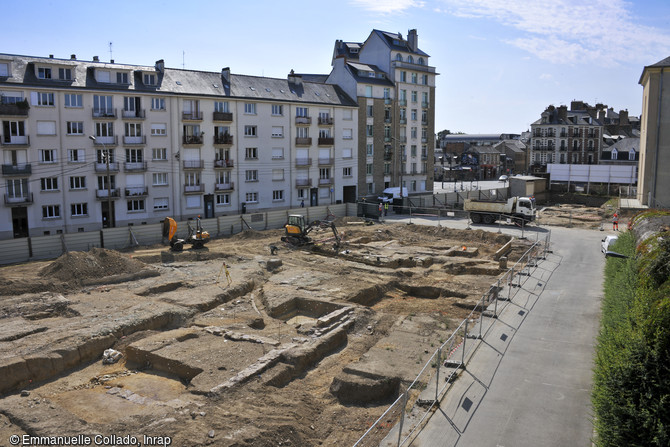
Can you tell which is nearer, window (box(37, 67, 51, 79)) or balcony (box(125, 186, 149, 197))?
window (box(37, 67, 51, 79))

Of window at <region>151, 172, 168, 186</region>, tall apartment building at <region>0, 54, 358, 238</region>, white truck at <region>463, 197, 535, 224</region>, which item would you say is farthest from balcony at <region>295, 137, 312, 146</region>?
white truck at <region>463, 197, 535, 224</region>

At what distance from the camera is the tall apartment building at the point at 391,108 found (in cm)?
6419

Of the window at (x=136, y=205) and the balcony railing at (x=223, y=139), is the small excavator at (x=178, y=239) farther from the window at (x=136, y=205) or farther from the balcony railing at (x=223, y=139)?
the balcony railing at (x=223, y=139)

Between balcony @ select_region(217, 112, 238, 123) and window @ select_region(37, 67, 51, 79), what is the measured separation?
1393cm

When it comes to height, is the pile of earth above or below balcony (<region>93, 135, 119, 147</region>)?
below

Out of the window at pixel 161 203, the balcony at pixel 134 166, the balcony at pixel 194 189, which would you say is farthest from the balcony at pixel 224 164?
the balcony at pixel 134 166

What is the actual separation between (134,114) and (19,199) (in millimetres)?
11396

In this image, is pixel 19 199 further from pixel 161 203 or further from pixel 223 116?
pixel 223 116

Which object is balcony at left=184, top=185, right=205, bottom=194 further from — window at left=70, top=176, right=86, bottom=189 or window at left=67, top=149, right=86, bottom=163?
window at left=67, top=149, right=86, bottom=163

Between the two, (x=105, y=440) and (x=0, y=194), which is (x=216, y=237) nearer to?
(x=0, y=194)

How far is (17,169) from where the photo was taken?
4125cm

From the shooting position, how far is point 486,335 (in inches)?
786

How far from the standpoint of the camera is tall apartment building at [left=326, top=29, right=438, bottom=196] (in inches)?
2527

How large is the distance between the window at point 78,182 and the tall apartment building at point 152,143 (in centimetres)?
8
